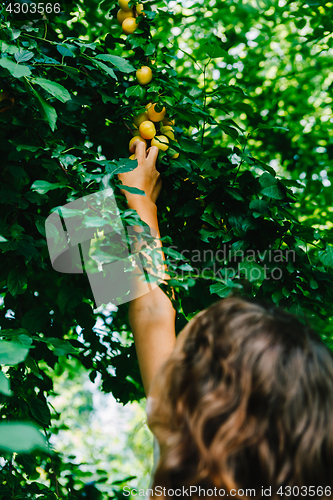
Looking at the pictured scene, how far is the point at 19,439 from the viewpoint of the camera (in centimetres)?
49

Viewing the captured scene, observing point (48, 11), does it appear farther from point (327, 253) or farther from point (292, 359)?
point (292, 359)

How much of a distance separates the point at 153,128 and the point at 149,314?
2.07 ft

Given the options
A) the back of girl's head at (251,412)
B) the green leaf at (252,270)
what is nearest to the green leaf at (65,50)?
the green leaf at (252,270)

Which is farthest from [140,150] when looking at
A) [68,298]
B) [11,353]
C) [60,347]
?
[11,353]

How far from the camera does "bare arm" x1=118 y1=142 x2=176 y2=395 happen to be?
1121 millimetres

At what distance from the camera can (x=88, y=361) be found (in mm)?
1710

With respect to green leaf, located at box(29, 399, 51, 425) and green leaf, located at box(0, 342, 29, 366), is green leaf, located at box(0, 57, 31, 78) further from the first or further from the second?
green leaf, located at box(29, 399, 51, 425)

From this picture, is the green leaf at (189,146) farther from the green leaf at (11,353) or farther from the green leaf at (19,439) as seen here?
the green leaf at (19,439)

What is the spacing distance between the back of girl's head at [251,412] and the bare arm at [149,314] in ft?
0.99

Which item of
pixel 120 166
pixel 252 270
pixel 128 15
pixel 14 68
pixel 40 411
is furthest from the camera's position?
pixel 128 15

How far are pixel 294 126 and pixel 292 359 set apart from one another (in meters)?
2.58

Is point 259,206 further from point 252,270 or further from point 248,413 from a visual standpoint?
point 248,413

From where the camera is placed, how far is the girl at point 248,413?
695 millimetres

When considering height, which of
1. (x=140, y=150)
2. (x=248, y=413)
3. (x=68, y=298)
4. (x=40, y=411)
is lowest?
(x=40, y=411)
